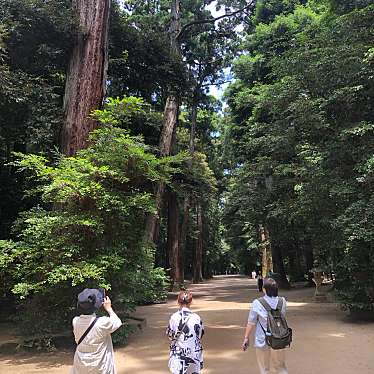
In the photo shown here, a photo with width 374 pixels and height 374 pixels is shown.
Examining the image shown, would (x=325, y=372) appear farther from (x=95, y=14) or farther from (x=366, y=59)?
(x=95, y=14)

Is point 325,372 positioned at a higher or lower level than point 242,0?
lower

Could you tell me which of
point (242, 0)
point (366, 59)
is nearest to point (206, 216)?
point (242, 0)

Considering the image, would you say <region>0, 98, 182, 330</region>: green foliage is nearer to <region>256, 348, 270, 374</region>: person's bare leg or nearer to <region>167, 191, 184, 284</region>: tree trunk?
<region>256, 348, 270, 374</region>: person's bare leg

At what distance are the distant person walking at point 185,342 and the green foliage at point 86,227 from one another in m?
3.08

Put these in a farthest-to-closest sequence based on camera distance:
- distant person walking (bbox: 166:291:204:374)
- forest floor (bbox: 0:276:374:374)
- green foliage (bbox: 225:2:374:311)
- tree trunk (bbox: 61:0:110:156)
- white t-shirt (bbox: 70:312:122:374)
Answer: green foliage (bbox: 225:2:374:311), tree trunk (bbox: 61:0:110:156), forest floor (bbox: 0:276:374:374), distant person walking (bbox: 166:291:204:374), white t-shirt (bbox: 70:312:122:374)

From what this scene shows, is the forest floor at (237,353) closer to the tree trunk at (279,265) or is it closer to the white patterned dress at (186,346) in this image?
the white patterned dress at (186,346)

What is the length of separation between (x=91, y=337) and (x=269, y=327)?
219cm

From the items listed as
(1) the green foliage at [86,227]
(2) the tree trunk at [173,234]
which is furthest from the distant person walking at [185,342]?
(2) the tree trunk at [173,234]

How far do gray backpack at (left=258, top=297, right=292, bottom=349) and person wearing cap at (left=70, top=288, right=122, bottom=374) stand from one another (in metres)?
1.96

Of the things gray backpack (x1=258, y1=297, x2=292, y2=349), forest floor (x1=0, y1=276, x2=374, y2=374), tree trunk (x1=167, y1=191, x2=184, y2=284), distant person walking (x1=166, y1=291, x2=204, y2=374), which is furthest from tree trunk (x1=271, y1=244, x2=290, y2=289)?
distant person walking (x1=166, y1=291, x2=204, y2=374)

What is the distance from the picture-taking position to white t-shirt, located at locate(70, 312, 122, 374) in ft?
12.7

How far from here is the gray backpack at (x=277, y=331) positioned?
496 cm

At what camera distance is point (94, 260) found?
7754 millimetres

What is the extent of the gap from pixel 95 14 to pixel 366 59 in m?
6.73
